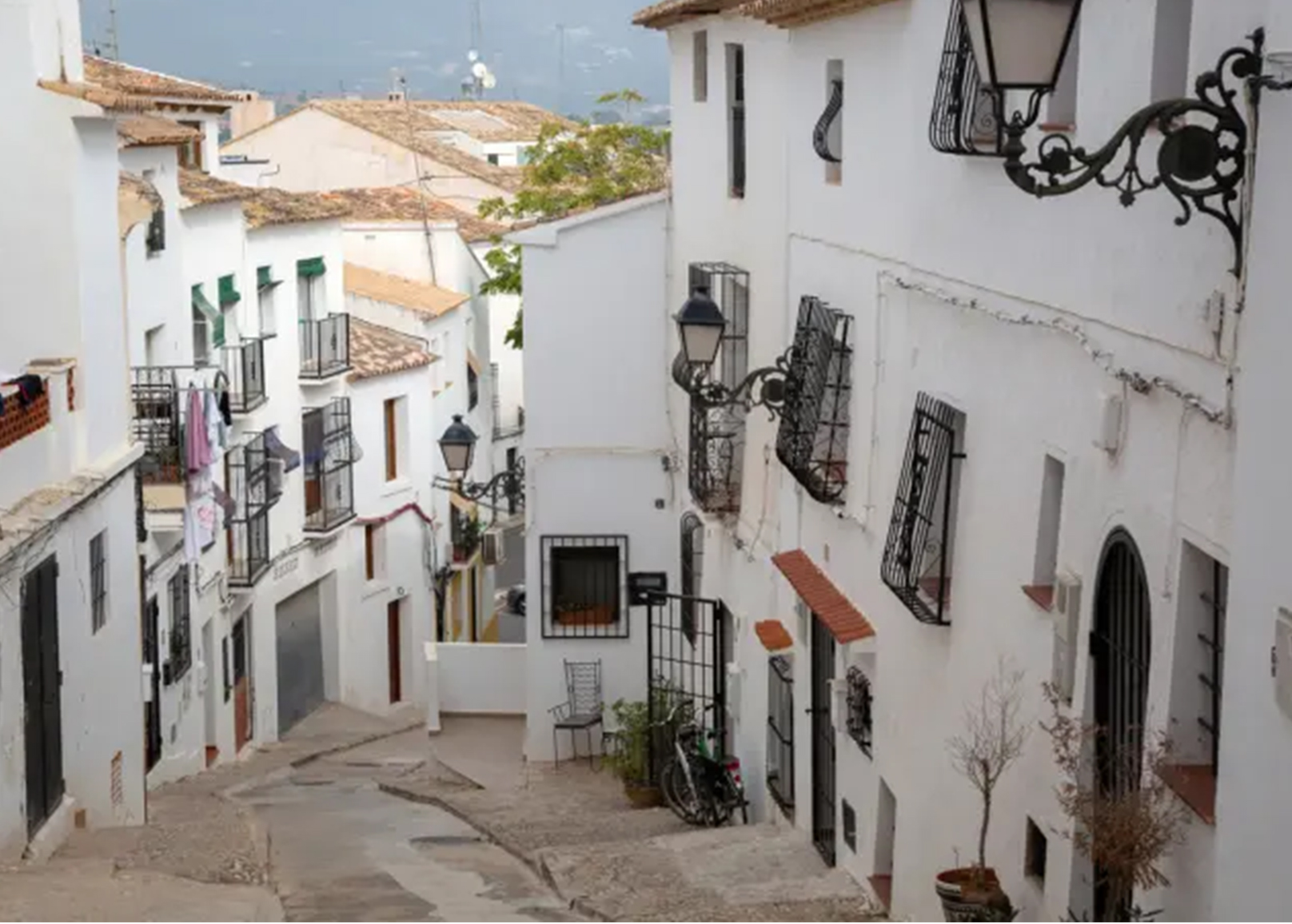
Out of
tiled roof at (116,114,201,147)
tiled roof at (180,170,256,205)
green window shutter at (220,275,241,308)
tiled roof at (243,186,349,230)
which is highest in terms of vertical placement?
tiled roof at (116,114,201,147)

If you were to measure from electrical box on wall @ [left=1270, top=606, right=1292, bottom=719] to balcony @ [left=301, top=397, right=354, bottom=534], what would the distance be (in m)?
27.6

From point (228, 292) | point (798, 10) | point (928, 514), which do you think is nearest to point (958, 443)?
point (928, 514)

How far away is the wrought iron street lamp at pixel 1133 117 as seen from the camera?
293 inches

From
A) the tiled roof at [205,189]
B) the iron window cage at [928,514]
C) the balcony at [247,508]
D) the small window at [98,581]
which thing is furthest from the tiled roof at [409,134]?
the iron window cage at [928,514]

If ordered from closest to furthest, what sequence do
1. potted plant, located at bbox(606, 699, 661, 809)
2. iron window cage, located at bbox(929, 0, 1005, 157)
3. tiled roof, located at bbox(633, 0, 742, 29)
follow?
iron window cage, located at bbox(929, 0, 1005, 157)
tiled roof, located at bbox(633, 0, 742, 29)
potted plant, located at bbox(606, 699, 661, 809)

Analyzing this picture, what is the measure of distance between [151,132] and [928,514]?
15.2m

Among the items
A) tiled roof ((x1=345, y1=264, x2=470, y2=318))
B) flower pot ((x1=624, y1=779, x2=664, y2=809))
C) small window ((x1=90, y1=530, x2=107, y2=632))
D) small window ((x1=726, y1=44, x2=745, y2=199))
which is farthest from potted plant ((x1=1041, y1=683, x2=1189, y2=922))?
tiled roof ((x1=345, y1=264, x2=470, y2=318))

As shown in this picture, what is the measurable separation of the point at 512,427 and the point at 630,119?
467 inches

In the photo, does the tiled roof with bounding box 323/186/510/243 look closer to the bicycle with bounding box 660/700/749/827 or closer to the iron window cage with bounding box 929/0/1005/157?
the bicycle with bounding box 660/700/749/827

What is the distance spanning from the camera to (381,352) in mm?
37688

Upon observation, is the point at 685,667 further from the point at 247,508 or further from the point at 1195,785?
the point at 1195,785

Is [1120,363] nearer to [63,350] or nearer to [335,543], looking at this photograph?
[63,350]

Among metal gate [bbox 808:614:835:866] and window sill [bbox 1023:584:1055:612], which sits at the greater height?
window sill [bbox 1023:584:1055:612]

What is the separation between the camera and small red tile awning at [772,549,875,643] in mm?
15469
